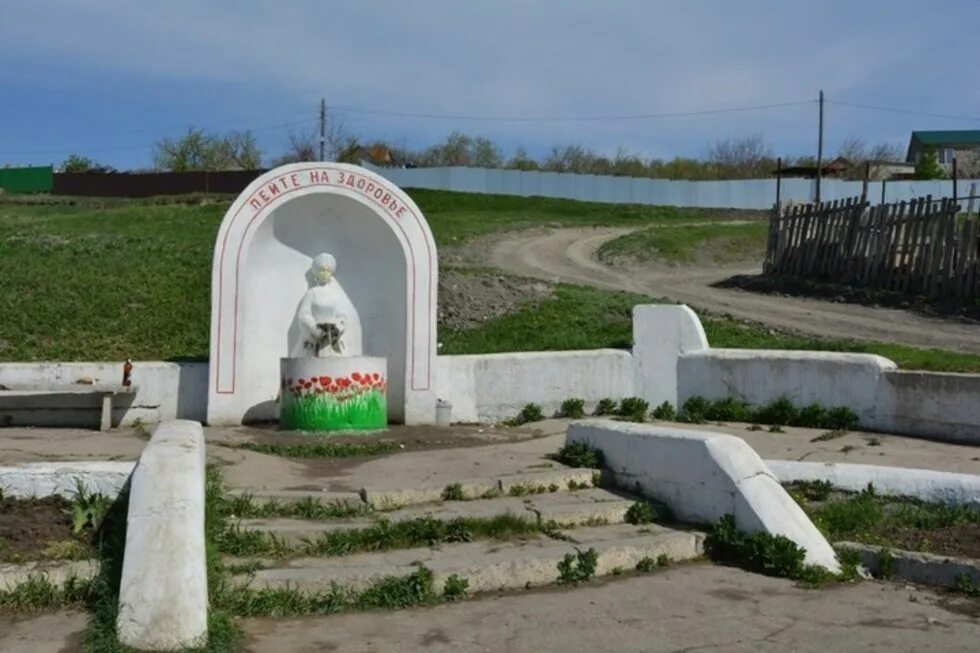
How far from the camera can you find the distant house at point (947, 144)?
6544 cm

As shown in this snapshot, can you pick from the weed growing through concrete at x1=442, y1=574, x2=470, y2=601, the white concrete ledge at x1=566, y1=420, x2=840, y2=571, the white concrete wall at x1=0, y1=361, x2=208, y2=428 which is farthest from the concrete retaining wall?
the weed growing through concrete at x1=442, y1=574, x2=470, y2=601

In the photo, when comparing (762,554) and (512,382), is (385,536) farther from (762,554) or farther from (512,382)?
(512,382)

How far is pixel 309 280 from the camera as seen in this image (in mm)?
14375

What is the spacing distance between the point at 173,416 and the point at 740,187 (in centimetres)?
4071

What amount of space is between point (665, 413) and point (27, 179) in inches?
2131

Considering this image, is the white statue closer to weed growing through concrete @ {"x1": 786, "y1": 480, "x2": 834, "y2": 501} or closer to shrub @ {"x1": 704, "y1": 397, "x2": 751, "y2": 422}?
shrub @ {"x1": 704, "y1": 397, "x2": 751, "y2": 422}

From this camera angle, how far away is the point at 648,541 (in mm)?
8266

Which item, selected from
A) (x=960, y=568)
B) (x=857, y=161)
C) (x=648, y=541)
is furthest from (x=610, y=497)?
(x=857, y=161)

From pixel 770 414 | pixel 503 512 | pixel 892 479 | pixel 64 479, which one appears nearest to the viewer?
pixel 64 479

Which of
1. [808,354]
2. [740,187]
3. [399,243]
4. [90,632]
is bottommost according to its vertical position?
[90,632]

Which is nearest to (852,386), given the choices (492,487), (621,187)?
(492,487)

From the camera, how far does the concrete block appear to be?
48.3ft

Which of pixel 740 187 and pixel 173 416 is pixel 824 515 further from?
pixel 740 187

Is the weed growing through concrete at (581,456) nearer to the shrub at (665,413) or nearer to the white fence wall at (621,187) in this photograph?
the shrub at (665,413)
